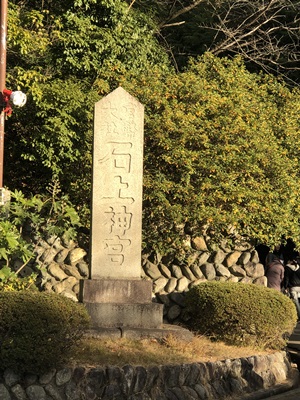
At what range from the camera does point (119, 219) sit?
12.1 m

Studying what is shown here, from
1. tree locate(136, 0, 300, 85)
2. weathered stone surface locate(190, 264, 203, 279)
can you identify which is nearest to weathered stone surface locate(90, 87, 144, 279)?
weathered stone surface locate(190, 264, 203, 279)

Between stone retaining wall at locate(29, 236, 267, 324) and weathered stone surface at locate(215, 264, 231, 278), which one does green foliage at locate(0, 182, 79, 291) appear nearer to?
stone retaining wall at locate(29, 236, 267, 324)

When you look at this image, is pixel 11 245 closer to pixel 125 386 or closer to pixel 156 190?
pixel 125 386

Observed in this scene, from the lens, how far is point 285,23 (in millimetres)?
23109

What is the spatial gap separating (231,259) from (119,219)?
165 inches

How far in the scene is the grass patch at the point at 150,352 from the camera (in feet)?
33.2

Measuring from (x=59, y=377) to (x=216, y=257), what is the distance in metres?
6.69

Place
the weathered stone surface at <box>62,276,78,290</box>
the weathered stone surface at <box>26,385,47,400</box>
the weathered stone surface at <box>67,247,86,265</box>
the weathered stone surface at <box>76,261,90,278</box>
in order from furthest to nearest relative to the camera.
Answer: the weathered stone surface at <box>67,247,86,265</box> < the weathered stone surface at <box>76,261,90,278</box> < the weathered stone surface at <box>62,276,78,290</box> < the weathered stone surface at <box>26,385,47,400</box>

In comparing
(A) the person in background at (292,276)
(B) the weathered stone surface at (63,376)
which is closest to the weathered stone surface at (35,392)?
(B) the weathered stone surface at (63,376)

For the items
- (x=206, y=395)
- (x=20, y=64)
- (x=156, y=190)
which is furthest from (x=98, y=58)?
(x=206, y=395)

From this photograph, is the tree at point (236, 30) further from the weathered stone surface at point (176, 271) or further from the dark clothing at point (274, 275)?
the weathered stone surface at point (176, 271)

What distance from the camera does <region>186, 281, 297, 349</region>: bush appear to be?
1235 centimetres

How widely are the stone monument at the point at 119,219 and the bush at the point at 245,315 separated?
3.56 ft

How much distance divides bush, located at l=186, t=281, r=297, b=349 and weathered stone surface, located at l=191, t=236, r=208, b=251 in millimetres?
2677
